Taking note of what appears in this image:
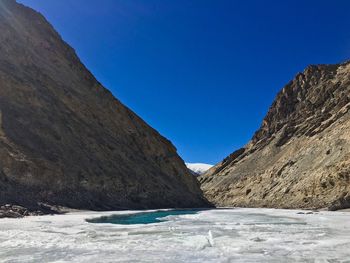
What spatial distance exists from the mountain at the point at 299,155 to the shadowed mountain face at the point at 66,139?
578 inches

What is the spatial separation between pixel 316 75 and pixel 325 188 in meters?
69.1

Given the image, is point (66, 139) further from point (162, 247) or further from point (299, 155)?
point (299, 155)

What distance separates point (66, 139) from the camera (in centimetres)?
4562

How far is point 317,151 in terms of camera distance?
7231cm

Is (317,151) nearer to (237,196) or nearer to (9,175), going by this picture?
(237,196)

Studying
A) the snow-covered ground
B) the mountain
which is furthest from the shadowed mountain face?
the snow-covered ground

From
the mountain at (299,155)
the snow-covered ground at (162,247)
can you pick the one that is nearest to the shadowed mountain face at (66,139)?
the mountain at (299,155)

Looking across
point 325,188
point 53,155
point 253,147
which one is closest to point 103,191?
point 53,155

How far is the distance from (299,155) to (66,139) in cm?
4976

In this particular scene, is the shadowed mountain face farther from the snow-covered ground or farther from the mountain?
the snow-covered ground

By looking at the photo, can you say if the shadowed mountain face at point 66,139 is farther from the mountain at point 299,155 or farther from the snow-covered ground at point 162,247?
the snow-covered ground at point 162,247

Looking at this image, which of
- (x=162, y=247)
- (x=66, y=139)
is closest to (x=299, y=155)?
(x=66, y=139)

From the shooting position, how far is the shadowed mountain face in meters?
36.9

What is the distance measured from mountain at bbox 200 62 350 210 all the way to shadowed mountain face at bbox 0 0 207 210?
14689 mm
